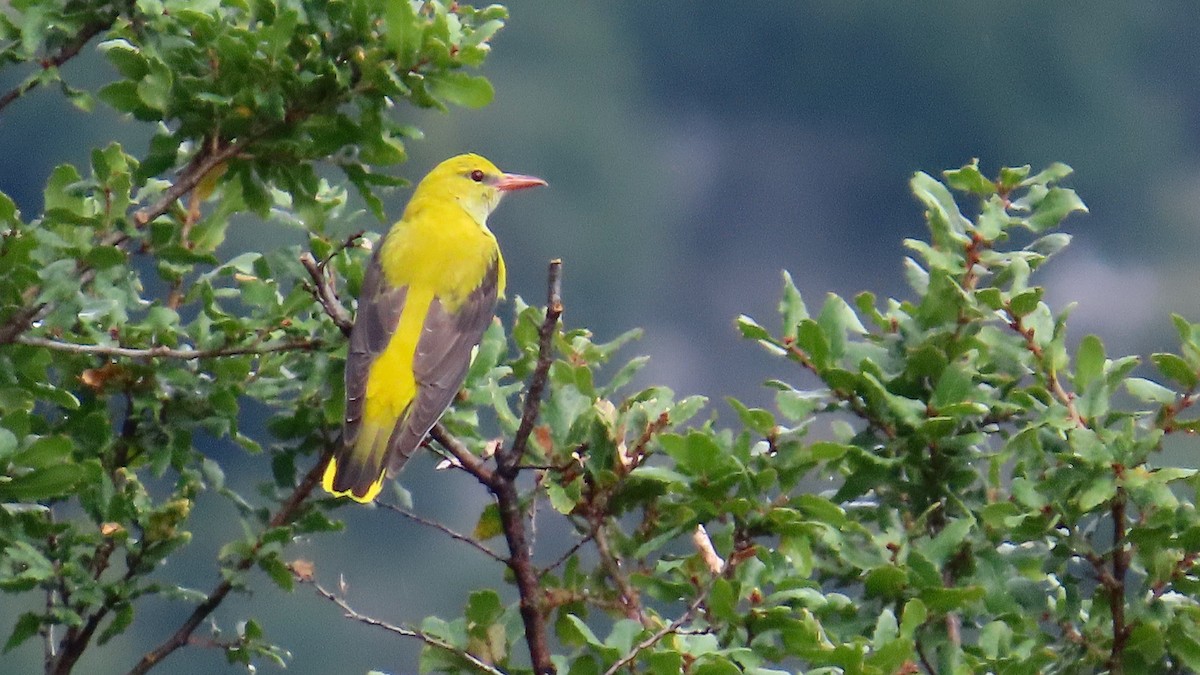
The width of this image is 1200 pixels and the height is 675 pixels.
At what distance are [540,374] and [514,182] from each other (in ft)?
8.94

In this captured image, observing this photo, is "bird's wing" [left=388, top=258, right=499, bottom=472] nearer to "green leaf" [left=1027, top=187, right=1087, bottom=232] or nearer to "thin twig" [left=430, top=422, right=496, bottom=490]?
"thin twig" [left=430, top=422, right=496, bottom=490]

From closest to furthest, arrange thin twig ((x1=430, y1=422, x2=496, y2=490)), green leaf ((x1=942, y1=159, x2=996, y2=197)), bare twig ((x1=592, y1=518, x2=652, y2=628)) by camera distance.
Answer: thin twig ((x1=430, y1=422, x2=496, y2=490)), bare twig ((x1=592, y1=518, x2=652, y2=628)), green leaf ((x1=942, y1=159, x2=996, y2=197))

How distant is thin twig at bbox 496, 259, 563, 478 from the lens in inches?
113

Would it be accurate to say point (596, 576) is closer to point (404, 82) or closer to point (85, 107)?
point (404, 82)

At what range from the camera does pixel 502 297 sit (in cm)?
472

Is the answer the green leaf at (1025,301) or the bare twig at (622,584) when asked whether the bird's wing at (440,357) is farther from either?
the green leaf at (1025,301)

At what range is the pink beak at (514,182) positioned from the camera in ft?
18.0

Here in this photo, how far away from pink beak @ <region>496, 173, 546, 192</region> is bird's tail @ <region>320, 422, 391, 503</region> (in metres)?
1.91

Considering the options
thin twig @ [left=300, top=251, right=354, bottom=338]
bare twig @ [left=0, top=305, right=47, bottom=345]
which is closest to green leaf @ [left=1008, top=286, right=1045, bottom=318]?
thin twig @ [left=300, top=251, right=354, bottom=338]

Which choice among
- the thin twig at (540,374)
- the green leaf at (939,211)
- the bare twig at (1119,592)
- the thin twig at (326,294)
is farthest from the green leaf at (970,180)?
the thin twig at (326,294)

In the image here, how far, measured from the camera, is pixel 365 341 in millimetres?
3832

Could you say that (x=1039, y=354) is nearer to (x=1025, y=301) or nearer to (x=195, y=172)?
(x=1025, y=301)

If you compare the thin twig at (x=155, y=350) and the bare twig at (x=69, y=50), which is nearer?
the thin twig at (x=155, y=350)

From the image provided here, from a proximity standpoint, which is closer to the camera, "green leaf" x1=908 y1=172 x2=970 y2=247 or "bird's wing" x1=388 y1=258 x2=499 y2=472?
"green leaf" x1=908 y1=172 x2=970 y2=247
